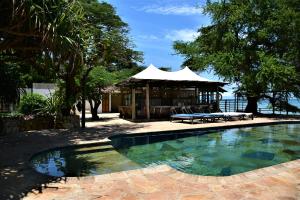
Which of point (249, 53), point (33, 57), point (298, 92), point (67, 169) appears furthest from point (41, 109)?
point (298, 92)

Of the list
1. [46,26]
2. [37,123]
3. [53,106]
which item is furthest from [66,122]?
[46,26]

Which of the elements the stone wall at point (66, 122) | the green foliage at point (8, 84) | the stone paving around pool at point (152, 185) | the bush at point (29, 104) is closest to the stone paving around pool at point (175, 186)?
the stone paving around pool at point (152, 185)

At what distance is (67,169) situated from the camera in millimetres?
8234

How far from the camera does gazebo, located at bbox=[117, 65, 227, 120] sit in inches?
768

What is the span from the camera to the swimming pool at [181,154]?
834 centimetres

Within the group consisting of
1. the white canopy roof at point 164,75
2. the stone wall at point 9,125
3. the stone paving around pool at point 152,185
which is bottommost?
the stone paving around pool at point 152,185

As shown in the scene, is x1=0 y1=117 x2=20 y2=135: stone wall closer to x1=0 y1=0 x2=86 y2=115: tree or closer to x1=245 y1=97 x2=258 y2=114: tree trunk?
x1=0 y1=0 x2=86 y2=115: tree

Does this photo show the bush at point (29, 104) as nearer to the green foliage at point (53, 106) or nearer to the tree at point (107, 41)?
the green foliage at point (53, 106)

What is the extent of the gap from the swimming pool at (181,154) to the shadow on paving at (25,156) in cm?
50

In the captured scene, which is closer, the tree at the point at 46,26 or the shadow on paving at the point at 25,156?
the shadow on paving at the point at 25,156

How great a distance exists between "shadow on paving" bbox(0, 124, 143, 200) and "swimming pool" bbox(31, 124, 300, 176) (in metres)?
0.50

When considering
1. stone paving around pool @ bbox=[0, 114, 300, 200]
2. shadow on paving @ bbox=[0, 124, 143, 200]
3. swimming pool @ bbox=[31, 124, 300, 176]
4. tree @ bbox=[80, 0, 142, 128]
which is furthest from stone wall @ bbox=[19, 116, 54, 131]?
stone paving around pool @ bbox=[0, 114, 300, 200]

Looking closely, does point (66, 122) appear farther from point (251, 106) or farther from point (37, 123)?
point (251, 106)

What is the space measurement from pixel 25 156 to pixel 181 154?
4815 mm
